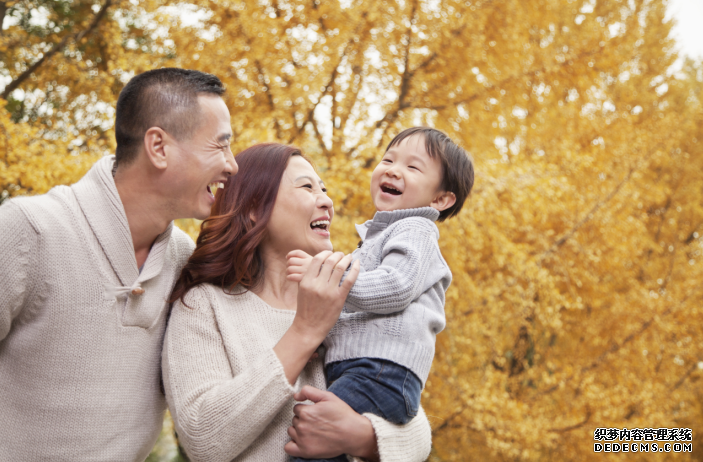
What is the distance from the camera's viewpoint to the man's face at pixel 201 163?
1582 mm

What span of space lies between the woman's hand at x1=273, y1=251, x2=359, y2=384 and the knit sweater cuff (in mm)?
246

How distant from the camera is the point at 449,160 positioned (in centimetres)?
202

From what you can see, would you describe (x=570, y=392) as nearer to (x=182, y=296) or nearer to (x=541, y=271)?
(x=541, y=271)

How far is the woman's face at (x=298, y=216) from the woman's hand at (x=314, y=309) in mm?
307

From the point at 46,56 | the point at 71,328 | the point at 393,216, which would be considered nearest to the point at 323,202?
the point at 393,216

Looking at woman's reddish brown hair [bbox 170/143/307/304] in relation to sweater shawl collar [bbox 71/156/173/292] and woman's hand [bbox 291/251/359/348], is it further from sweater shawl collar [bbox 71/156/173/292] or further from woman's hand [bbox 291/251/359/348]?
woman's hand [bbox 291/251/359/348]

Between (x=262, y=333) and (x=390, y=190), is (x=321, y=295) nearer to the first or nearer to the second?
(x=262, y=333)

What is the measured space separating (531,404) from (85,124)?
4.69 metres

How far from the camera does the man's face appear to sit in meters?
1.58

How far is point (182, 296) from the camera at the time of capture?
162 centimetres

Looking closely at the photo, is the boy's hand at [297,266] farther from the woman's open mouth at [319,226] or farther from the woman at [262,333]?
the woman's open mouth at [319,226]

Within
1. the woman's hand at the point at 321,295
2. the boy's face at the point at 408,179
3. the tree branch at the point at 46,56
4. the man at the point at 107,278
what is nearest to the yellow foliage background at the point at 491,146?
the tree branch at the point at 46,56

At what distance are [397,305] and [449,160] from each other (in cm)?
72

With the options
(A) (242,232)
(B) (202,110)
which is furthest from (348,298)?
(B) (202,110)
